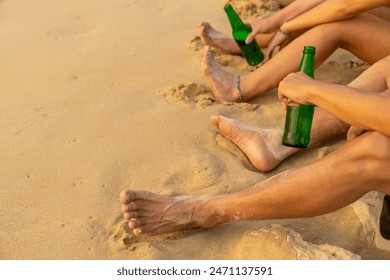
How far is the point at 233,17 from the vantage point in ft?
11.7

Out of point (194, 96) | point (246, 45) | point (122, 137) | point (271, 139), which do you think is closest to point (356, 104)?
point (271, 139)

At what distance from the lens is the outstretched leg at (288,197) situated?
7.06ft

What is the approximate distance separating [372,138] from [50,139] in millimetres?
1591

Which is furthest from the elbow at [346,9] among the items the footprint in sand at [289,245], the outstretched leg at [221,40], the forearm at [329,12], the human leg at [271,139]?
the footprint in sand at [289,245]

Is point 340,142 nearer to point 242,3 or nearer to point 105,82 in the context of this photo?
point 105,82

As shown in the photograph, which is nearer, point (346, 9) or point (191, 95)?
point (346, 9)

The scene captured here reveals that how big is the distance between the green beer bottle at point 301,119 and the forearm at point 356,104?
0.24m

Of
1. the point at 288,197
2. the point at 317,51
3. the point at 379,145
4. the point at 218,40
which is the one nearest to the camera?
the point at 379,145

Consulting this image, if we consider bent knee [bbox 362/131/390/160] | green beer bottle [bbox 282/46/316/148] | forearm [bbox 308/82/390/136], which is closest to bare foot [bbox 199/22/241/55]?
green beer bottle [bbox 282/46/316/148]

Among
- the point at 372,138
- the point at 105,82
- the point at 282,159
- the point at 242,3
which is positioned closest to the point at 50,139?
the point at 105,82

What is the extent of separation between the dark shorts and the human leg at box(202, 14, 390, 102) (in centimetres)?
93

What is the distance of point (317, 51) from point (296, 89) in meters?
0.93

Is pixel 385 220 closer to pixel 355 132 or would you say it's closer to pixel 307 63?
pixel 355 132

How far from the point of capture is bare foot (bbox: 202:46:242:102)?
3.41m
